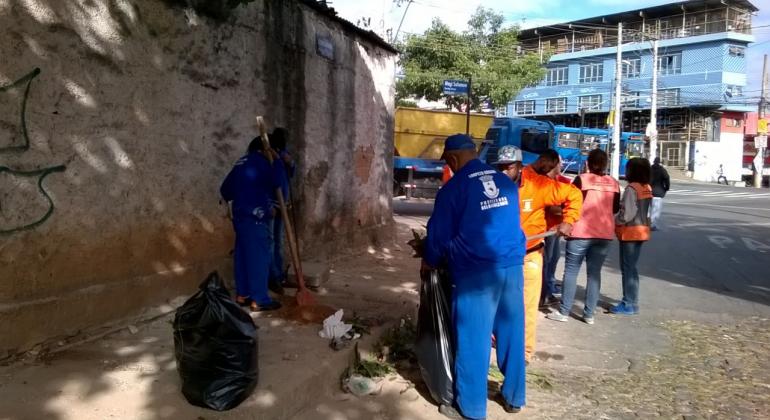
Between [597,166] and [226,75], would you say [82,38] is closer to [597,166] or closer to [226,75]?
[226,75]

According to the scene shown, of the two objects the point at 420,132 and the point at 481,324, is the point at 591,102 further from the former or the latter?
the point at 481,324

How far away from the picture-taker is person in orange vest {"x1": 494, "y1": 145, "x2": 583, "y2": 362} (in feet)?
15.4

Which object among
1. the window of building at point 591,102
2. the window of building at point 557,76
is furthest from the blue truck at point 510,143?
the window of building at point 557,76

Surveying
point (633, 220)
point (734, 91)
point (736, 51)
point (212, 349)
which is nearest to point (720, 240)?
point (633, 220)

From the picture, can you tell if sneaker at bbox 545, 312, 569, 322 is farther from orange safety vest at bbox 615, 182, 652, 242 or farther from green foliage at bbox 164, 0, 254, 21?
green foliage at bbox 164, 0, 254, 21

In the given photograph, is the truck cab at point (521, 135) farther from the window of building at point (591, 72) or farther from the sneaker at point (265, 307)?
the window of building at point (591, 72)

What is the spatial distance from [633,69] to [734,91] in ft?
24.3

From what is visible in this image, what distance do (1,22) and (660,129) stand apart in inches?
2013

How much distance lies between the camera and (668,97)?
A: 4672 cm

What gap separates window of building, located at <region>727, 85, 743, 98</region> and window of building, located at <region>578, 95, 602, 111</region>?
353 inches

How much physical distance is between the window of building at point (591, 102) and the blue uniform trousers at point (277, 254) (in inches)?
1828

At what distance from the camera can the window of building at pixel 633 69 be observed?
1895 inches

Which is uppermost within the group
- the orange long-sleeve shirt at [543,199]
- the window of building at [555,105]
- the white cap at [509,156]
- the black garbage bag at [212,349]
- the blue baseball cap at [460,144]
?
the window of building at [555,105]

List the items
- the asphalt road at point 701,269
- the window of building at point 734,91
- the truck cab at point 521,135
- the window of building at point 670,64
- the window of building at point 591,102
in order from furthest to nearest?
the window of building at point 591,102, the window of building at point 670,64, the window of building at point 734,91, the truck cab at point 521,135, the asphalt road at point 701,269
